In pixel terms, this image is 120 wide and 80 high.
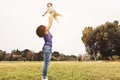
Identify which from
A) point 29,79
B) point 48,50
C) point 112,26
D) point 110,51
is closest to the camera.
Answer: point 48,50

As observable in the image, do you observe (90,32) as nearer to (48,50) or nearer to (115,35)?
(115,35)

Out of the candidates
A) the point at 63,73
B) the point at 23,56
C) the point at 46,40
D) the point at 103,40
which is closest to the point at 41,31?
the point at 46,40

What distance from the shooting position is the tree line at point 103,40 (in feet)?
303

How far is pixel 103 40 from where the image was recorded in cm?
9619

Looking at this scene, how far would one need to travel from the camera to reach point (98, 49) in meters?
96.3

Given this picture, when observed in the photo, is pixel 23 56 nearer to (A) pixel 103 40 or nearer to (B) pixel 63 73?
(A) pixel 103 40

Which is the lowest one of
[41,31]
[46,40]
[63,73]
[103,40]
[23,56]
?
[63,73]

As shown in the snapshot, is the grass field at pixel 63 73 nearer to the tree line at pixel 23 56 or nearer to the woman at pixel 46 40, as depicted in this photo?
the woman at pixel 46 40

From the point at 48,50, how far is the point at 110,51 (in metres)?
81.3

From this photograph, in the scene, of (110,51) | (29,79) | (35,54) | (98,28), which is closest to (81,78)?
(29,79)

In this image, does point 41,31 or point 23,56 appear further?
point 23,56

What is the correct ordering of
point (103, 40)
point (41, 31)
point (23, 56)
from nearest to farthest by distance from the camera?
point (41, 31)
point (23, 56)
point (103, 40)

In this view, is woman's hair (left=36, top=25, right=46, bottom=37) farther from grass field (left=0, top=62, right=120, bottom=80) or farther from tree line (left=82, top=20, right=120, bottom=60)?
tree line (left=82, top=20, right=120, bottom=60)

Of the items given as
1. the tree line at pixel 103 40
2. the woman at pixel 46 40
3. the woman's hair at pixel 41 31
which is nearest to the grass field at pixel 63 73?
the woman at pixel 46 40
